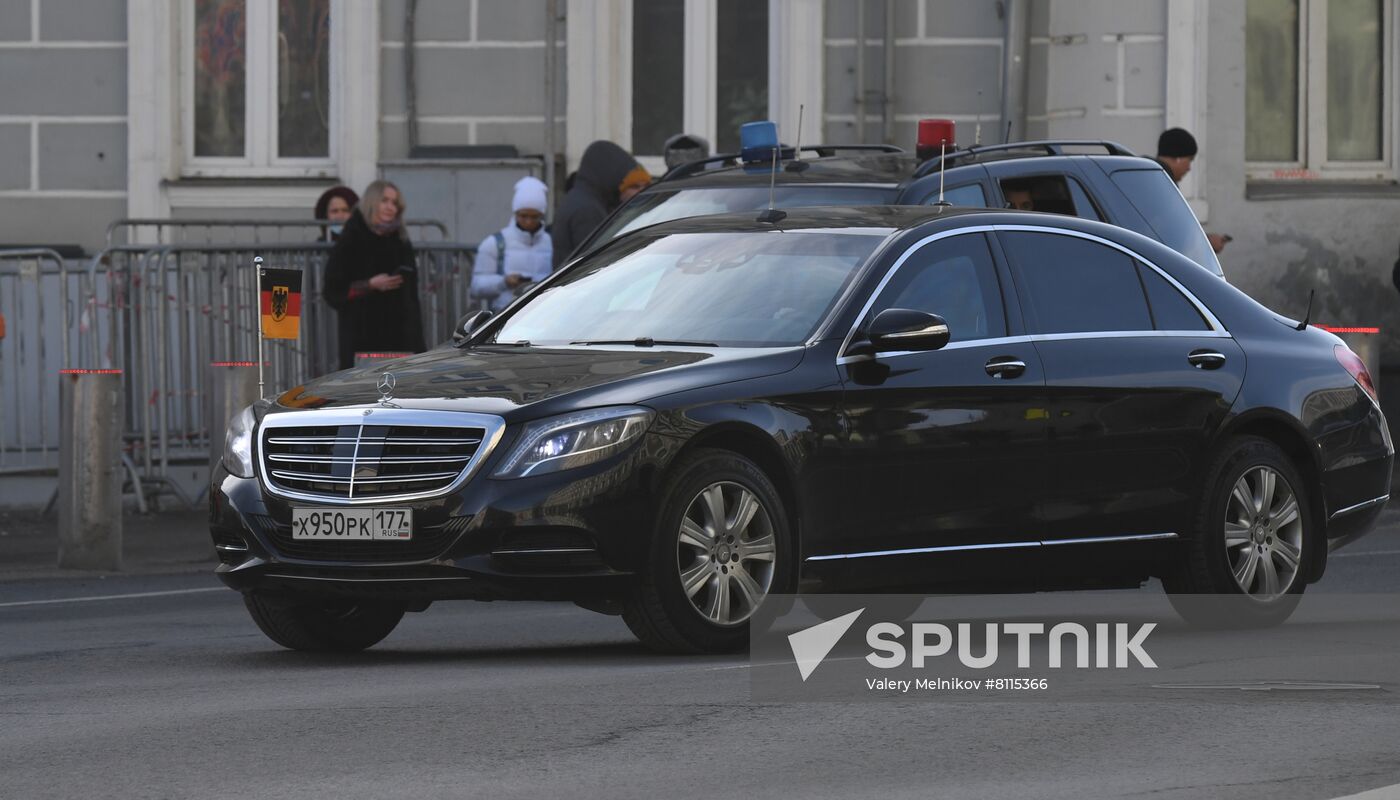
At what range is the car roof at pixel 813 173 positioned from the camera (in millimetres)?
12734

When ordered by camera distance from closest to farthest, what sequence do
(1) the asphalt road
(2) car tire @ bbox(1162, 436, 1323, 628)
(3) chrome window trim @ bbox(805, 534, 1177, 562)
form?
(1) the asphalt road, (3) chrome window trim @ bbox(805, 534, 1177, 562), (2) car tire @ bbox(1162, 436, 1323, 628)

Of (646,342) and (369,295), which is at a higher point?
(369,295)

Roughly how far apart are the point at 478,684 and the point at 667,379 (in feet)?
3.91

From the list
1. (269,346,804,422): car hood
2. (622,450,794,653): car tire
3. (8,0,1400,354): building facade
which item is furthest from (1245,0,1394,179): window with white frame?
(622,450,794,653): car tire

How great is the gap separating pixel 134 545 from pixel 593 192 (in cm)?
340

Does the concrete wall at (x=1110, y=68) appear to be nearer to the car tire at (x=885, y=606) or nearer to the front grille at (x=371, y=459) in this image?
the car tire at (x=885, y=606)

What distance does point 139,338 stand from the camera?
17.5m

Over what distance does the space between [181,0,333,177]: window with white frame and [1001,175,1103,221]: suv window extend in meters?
9.01

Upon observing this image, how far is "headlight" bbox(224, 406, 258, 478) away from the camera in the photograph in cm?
900

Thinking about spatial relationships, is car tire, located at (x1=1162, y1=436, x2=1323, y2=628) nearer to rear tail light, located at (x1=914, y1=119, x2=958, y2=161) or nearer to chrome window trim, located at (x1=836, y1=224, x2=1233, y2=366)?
chrome window trim, located at (x1=836, y1=224, x2=1233, y2=366)

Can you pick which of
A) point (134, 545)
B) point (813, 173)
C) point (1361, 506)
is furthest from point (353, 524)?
point (134, 545)

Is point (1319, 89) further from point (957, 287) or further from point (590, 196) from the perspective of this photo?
point (957, 287)

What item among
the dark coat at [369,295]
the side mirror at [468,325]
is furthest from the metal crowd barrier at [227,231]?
the side mirror at [468,325]

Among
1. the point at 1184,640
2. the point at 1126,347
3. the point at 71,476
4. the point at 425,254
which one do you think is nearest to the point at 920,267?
the point at 1126,347
